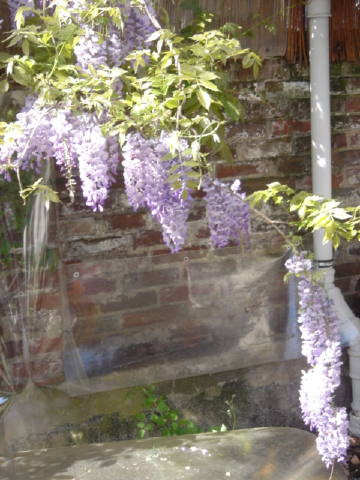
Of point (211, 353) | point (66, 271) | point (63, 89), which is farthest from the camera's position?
point (211, 353)

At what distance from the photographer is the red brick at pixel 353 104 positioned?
2652 mm

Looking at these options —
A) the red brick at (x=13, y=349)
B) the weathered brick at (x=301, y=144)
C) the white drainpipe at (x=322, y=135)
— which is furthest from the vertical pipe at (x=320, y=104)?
the red brick at (x=13, y=349)

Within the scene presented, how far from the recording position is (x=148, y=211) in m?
2.45

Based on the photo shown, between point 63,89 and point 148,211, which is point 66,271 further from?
point 63,89

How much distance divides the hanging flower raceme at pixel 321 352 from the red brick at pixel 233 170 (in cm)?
60

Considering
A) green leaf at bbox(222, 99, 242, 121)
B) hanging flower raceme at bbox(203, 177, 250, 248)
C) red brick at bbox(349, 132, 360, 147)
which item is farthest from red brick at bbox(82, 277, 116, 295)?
red brick at bbox(349, 132, 360, 147)

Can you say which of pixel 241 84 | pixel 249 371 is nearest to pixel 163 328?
pixel 249 371

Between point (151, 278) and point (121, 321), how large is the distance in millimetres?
180

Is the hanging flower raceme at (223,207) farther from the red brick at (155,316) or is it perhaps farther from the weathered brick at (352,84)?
the weathered brick at (352,84)

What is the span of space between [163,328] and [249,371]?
1.30 feet

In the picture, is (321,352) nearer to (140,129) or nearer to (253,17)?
(140,129)

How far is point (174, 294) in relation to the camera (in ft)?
8.34

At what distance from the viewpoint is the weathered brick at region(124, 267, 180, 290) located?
2484 millimetres

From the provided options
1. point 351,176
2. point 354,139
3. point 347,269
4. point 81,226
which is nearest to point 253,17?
point 354,139
